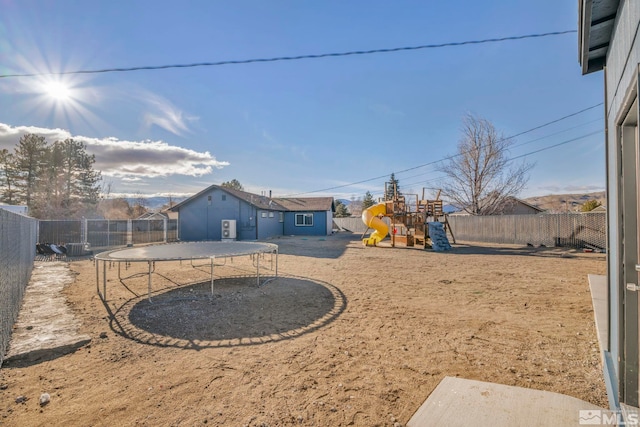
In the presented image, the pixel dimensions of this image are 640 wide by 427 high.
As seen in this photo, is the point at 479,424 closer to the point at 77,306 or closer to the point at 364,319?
the point at 364,319

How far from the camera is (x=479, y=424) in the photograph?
75.7 inches

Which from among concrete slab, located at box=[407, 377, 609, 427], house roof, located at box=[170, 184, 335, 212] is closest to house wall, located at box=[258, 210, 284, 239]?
house roof, located at box=[170, 184, 335, 212]

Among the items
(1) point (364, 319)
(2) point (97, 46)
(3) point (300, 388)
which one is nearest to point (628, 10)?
(3) point (300, 388)

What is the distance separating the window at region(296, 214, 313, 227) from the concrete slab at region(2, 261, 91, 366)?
19472 millimetres

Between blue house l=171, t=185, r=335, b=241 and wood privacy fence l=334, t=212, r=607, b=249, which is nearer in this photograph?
wood privacy fence l=334, t=212, r=607, b=249

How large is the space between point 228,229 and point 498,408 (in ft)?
63.8

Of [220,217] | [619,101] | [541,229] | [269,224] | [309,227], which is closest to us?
[619,101]

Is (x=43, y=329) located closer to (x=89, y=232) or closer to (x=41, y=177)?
(x=89, y=232)

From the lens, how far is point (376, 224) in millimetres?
16453

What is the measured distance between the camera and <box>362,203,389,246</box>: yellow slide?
1623cm

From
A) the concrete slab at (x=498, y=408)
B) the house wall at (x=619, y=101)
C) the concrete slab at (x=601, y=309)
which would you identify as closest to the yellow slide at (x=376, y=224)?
the concrete slab at (x=601, y=309)

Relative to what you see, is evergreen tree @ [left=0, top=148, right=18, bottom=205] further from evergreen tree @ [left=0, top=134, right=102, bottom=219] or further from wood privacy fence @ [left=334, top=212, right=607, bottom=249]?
wood privacy fence @ [left=334, top=212, right=607, bottom=249]

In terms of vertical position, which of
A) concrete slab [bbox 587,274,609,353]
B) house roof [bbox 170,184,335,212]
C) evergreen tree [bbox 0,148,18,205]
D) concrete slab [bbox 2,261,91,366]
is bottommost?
concrete slab [bbox 2,261,91,366]

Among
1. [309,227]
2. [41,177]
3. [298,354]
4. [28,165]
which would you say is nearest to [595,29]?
[298,354]
